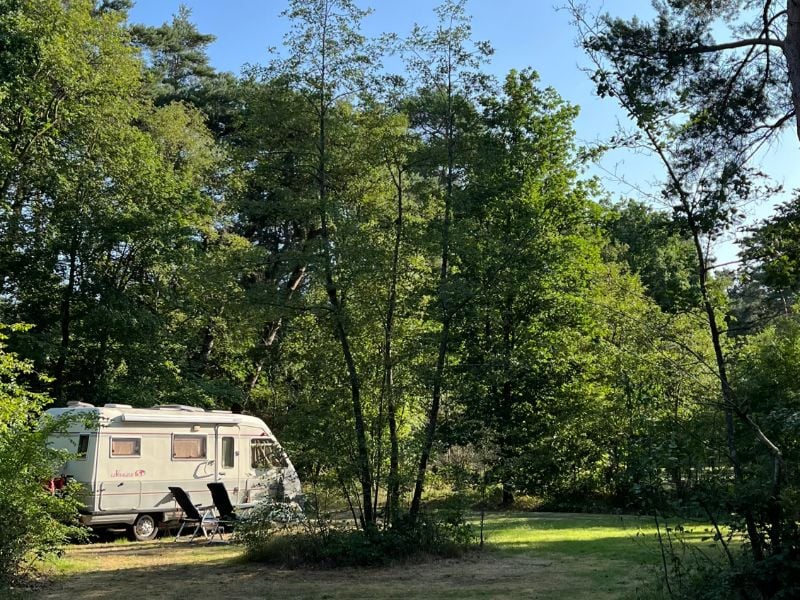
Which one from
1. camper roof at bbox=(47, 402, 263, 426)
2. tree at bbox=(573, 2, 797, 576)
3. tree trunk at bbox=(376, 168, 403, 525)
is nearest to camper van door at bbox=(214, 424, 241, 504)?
camper roof at bbox=(47, 402, 263, 426)

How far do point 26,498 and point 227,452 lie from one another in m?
6.88

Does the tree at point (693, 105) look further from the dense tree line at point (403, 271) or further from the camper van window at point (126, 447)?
the camper van window at point (126, 447)

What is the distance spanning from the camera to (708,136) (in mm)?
7043

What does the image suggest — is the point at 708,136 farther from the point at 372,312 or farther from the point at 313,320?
the point at 313,320

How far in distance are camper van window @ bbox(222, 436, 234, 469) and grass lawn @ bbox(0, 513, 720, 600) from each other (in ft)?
8.82

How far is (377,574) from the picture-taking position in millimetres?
8266

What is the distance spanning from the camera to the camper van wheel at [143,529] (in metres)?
12.3

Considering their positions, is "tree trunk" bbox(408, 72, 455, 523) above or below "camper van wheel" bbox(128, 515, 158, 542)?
above

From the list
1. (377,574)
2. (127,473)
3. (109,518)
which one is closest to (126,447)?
(127,473)

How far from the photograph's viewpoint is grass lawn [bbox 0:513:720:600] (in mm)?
6961

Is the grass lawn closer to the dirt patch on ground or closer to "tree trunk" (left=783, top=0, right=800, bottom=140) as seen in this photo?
the dirt patch on ground

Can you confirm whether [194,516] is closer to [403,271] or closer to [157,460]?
[157,460]

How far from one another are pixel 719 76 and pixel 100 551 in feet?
34.9

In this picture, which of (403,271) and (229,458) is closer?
(403,271)
